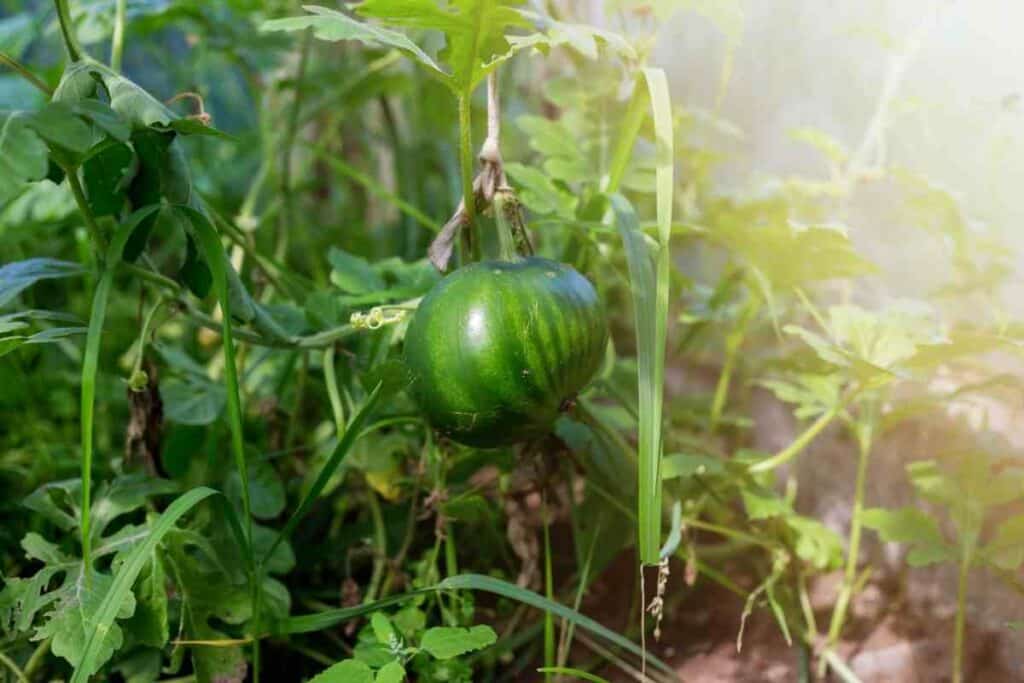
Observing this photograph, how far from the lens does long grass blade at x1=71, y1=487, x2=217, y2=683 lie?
70 cm

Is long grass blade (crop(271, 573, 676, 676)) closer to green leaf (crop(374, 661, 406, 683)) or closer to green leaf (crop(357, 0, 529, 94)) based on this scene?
green leaf (crop(374, 661, 406, 683))

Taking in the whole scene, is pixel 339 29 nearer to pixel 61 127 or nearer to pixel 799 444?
pixel 61 127

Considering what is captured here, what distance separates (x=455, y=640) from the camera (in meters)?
0.78

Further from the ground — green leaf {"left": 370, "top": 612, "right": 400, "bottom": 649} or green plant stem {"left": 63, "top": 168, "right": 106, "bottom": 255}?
green plant stem {"left": 63, "top": 168, "right": 106, "bottom": 255}

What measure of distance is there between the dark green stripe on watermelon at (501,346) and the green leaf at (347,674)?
211 millimetres

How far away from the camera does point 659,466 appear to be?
2.43 ft

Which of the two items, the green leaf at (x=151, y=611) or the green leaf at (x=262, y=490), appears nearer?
the green leaf at (x=151, y=611)

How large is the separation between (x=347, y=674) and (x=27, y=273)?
0.48m

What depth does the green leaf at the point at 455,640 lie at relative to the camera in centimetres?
77

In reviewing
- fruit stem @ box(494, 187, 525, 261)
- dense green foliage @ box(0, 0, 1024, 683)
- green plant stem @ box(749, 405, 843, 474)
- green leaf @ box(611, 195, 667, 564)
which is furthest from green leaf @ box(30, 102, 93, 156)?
green plant stem @ box(749, 405, 843, 474)

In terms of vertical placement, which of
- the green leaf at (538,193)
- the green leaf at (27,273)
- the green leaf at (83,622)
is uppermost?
the green leaf at (538,193)

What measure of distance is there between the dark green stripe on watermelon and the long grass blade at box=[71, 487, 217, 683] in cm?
24

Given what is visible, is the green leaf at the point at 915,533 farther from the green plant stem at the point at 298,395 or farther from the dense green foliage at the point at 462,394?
the green plant stem at the point at 298,395

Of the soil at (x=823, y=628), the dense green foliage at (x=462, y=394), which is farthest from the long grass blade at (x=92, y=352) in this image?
the soil at (x=823, y=628)
